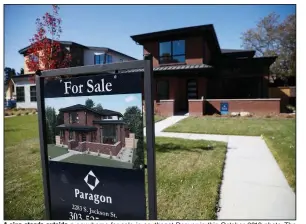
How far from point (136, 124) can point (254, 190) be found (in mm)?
→ 2781

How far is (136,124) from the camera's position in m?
2.20

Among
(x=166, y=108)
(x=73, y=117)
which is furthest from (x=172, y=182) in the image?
(x=166, y=108)

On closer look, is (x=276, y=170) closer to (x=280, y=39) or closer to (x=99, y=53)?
(x=99, y=53)

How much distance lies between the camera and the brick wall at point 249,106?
14469 millimetres

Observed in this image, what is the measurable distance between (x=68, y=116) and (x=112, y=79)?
2.38 feet

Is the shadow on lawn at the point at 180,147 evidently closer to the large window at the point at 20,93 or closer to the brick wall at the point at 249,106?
the brick wall at the point at 249,106

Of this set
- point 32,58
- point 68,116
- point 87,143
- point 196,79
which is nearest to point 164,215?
point 87,143

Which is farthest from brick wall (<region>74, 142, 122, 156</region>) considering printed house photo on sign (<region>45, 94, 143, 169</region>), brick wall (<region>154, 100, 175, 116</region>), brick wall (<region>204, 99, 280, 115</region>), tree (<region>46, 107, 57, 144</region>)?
brick wall (<region>204, 99, 280, 115</region>)

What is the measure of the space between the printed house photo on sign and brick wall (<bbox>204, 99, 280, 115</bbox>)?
14.3 meters

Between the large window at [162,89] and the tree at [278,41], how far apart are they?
18618mm

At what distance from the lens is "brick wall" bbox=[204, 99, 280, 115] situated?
14.5 meters

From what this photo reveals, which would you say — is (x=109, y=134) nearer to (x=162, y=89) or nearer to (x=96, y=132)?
(x=96, y=132)

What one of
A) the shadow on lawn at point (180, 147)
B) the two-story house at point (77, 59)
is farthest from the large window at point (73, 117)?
the two-story house at point (77, 59)

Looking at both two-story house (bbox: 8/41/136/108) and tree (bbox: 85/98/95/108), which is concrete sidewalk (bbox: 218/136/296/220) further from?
two-story house (bbox: 8/41/136/108)
